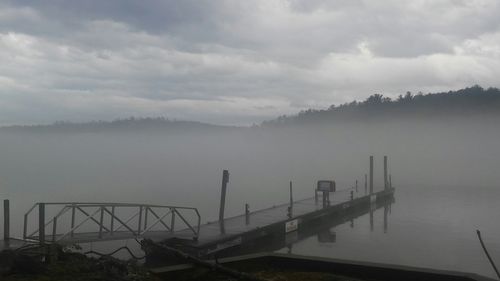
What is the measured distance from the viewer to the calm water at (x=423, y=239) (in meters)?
20.6

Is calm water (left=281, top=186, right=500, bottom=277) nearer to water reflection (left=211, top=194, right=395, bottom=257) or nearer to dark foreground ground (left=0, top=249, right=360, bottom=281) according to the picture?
water reflection (left=211, top=194, right=395, bottom=257)

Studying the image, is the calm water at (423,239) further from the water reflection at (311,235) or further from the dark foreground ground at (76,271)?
the dark foreground ground at (76,271)

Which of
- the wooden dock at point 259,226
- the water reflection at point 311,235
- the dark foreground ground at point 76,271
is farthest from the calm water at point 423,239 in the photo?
the dark foreground ground at point 76,271

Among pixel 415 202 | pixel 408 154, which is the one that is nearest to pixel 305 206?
pixel 415 202

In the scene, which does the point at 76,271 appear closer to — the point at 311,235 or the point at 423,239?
the point at 311,235

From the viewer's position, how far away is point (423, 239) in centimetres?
2562

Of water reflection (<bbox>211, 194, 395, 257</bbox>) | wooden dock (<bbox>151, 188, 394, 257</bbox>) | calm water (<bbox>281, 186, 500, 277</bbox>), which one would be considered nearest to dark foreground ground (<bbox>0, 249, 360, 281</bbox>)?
wooden dock (<bbox>151, 188, 394, 257</bbox>)

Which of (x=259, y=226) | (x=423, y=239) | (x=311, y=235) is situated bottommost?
(x=423, y=239)

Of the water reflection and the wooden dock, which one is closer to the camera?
the wooden dock

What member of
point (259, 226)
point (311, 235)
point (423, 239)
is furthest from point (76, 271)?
point (423, 239)

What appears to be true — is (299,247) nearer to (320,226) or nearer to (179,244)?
(320,226)

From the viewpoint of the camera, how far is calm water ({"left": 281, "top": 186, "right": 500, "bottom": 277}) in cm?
2061

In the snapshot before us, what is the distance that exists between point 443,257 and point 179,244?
12.7 metres

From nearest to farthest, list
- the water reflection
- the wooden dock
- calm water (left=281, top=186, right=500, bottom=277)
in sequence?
the wooden dock < the water reflection < calm water (left=281, top=186, right=500, bottom=277)
